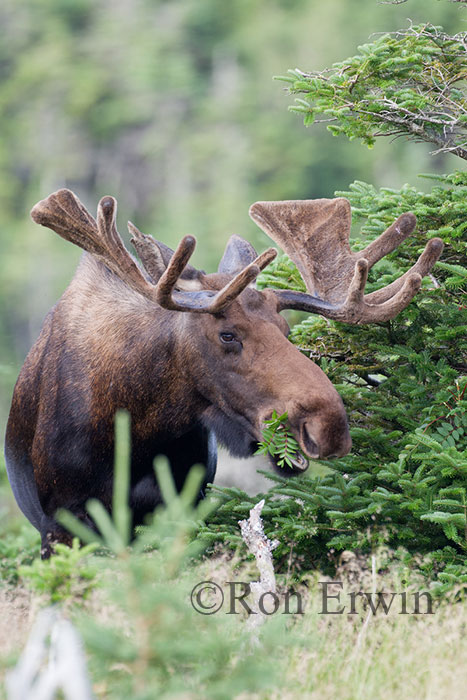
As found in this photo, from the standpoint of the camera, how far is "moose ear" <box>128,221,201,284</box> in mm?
4699

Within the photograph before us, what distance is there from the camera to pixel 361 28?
42.2 meters

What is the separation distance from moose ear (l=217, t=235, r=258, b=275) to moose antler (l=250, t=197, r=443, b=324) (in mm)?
212

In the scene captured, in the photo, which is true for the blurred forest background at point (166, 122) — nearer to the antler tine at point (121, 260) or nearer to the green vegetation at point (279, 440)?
the antler tine at point (121, 260)

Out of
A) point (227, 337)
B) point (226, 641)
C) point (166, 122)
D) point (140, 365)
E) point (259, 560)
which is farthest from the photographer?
point (166, 122)

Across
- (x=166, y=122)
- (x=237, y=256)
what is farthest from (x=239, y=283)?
(x=166, y=122)

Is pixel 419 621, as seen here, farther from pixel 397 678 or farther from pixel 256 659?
pixel 256 659

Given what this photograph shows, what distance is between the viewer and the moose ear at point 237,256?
201 inches

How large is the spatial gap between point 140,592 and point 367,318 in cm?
265

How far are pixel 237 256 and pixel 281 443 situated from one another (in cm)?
129

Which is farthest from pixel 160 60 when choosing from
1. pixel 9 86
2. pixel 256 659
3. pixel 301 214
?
pixel 256 659

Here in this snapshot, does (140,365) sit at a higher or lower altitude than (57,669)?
higher

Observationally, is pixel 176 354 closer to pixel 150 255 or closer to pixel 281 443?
pixel 150 255

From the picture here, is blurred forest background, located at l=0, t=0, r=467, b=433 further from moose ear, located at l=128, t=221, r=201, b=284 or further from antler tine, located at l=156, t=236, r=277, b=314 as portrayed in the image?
antler tine, located at l=156, t=236, r=277, b=314

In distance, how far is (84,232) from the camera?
15.9 ft
